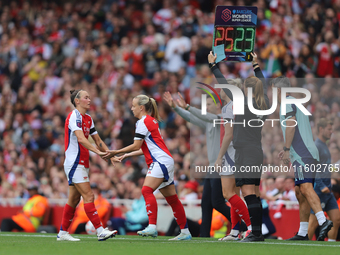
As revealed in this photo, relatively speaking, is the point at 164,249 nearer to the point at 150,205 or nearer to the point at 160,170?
the point at 150,205

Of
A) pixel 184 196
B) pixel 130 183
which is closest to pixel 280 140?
pixel 184 196

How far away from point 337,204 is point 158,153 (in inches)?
139

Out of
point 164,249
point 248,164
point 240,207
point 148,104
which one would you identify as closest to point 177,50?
point 148,104

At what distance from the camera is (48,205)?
13742mm

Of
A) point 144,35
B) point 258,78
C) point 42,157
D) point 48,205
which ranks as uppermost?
point 144,35

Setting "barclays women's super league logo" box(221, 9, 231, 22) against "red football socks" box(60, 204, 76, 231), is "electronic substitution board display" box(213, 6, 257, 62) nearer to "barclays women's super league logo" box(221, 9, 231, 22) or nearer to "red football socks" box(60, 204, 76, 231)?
"barclays women's super league logo" box(221, 9, 231, 22)

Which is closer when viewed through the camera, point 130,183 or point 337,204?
point 337,204

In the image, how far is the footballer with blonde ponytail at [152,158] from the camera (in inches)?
306

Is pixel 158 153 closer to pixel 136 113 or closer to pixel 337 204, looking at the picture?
pixel 136 113

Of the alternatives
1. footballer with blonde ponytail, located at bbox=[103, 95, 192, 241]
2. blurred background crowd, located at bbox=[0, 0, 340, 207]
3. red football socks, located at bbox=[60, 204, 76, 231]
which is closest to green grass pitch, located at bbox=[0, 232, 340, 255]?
footballer with blonde ponytail, located at bbox=[103, 95, 192, 241]

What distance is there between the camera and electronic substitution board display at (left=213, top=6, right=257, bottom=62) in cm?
911

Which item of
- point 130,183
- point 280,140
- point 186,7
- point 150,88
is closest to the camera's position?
point 280,140

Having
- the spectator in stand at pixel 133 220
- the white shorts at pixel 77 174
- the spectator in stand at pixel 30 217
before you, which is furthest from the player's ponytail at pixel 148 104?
the spectator in stand at pixel 30 217

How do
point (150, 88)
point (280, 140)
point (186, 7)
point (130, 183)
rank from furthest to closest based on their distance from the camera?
point (186, 7) < point (150, 88) < point (130, 183) < point (280, 140)
